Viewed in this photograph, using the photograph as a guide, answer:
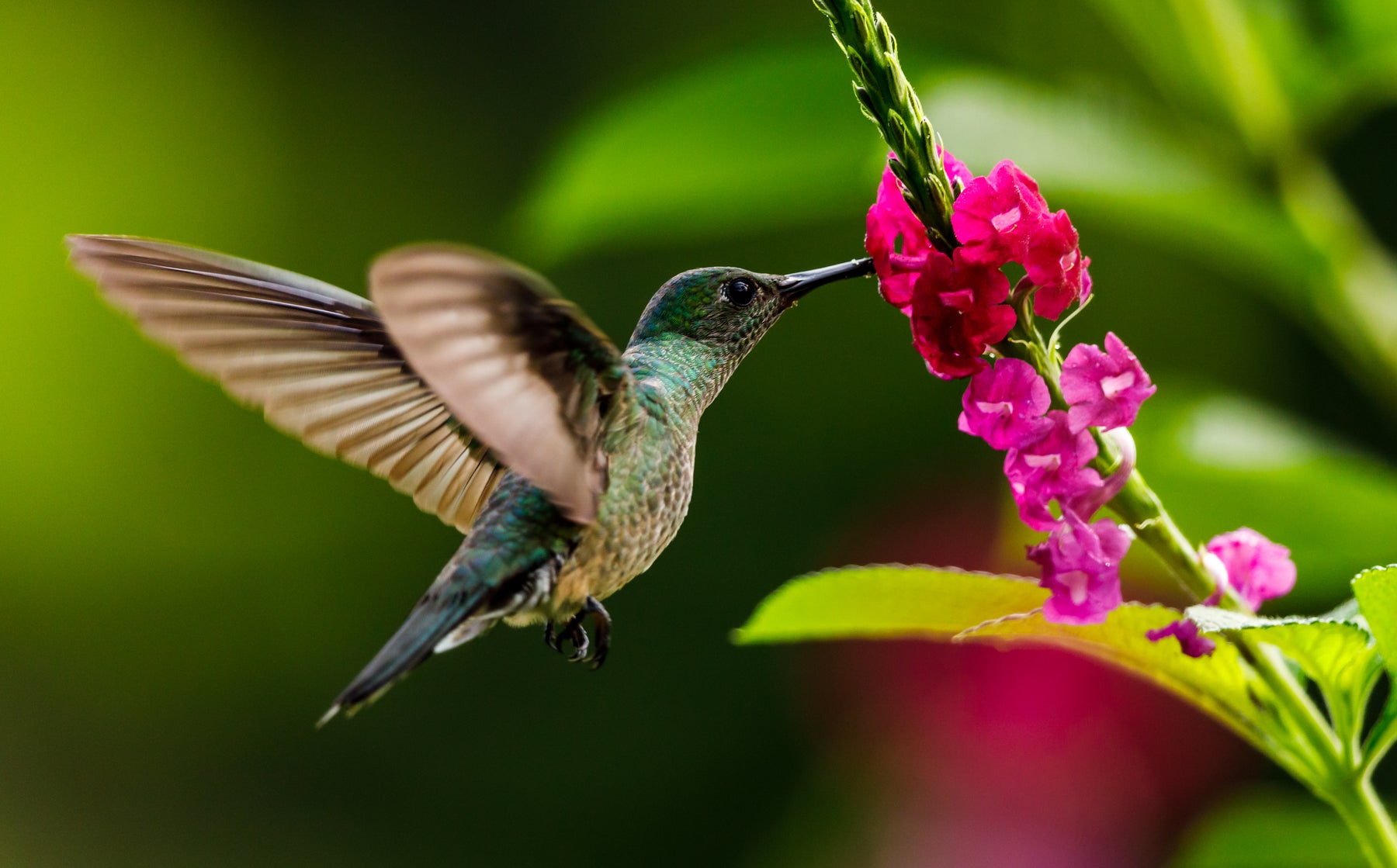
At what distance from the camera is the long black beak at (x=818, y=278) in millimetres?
1724

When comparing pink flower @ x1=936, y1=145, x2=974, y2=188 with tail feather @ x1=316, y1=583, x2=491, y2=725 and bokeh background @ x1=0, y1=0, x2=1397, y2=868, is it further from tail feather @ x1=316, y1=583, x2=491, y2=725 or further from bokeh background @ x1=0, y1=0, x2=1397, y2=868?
bokeh background @ x1=0, y1=0, x2=1397, y2=868

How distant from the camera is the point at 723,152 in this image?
198cm

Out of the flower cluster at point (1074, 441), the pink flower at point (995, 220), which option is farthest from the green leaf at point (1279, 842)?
the pink flower at point (995, 220)

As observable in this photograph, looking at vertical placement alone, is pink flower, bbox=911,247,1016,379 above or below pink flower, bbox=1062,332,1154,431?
above

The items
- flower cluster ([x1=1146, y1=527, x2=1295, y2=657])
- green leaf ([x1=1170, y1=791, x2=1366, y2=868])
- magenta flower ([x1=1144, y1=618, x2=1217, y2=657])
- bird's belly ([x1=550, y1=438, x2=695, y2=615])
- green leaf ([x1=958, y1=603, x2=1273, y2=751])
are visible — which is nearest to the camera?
magenta flower ([x1=1144, y1=618, x2=1217, y2=657])

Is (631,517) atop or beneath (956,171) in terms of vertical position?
beneath

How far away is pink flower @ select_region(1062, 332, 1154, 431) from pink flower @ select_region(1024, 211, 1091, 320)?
0.08 m

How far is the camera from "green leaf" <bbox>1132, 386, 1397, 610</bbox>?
1973 millimetres

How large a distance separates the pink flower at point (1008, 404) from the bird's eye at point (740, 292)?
74cm

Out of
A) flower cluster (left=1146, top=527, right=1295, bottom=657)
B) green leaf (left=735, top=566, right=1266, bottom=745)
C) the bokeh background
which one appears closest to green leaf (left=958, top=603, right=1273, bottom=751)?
green leaf (left=735, top=566, right=1266, bottom=745)

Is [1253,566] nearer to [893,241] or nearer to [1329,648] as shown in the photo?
[1329,648]

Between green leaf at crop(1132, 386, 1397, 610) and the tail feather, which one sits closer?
the tail feather

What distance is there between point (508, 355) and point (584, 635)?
20.1 inches

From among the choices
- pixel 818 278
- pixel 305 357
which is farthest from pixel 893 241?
pixel 305 357
